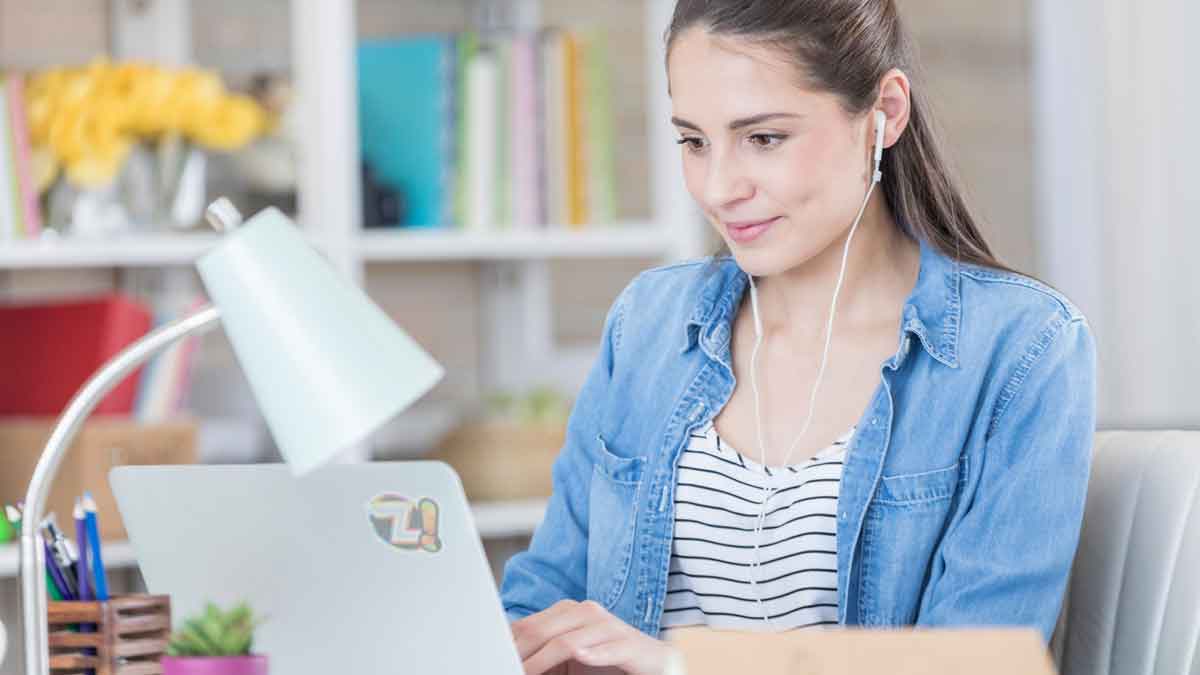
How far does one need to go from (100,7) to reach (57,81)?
317 mm

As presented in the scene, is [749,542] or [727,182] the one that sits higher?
[727,182]

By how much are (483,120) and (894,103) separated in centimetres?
130

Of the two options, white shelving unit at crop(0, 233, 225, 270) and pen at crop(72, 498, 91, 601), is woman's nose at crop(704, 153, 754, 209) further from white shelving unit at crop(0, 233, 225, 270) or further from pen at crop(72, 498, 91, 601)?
white shelving unit at crop(0, 233, 225, 270)

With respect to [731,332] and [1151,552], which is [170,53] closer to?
[731,332]

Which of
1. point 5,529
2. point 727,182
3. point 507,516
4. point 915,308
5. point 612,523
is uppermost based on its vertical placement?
point 727,182

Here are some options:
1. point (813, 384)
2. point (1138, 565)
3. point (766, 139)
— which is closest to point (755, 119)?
point (766, 139)

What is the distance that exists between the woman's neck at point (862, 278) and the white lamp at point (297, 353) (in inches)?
26.4

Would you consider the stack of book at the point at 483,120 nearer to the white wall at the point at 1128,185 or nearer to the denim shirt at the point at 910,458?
the white wall at the point at 1128,185

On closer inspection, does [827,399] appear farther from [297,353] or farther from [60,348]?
[60,348]

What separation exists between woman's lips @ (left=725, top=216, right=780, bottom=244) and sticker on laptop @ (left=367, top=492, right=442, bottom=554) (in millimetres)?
507

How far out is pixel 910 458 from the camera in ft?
4.60

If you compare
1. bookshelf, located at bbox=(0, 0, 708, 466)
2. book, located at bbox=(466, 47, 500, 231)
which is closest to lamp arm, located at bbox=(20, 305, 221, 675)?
bookshelf, located at bbox=(0, 0, 708, 466)

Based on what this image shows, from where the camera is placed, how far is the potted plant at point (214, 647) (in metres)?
0.94

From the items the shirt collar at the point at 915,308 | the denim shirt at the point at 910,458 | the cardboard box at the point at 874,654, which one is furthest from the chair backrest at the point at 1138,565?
the cardboard box at the point at 874,654
